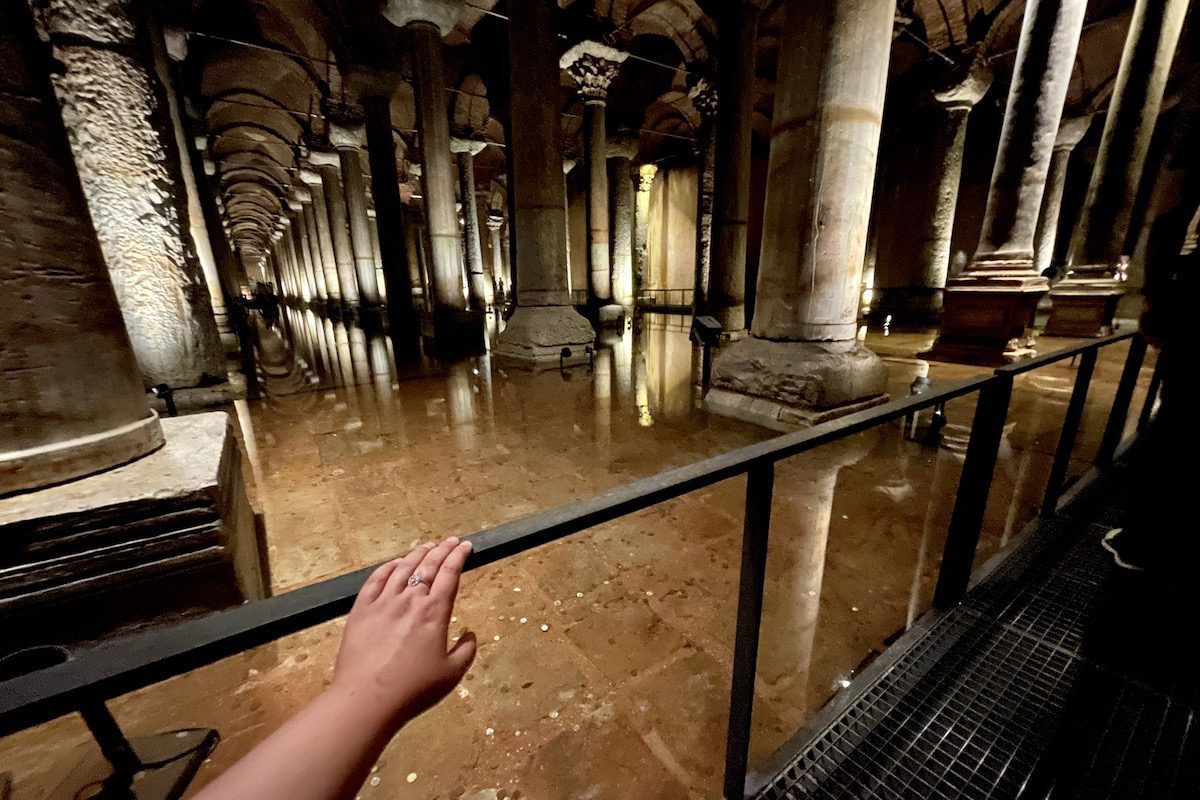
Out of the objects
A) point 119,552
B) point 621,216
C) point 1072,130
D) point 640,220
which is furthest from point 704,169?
point 119,552

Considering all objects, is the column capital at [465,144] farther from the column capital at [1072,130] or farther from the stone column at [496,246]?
the column capital at [1072,130]

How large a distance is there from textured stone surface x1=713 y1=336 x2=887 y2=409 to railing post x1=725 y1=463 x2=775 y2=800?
315cm

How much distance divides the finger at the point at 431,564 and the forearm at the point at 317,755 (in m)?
0.15

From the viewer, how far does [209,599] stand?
70.0 inches

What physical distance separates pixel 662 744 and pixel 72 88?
6.33 meters

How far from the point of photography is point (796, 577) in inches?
86.0

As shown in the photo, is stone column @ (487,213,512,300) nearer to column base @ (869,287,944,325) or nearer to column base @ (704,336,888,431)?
column base @ (869,287,944,325)

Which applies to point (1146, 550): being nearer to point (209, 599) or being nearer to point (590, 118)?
point (209, 599)

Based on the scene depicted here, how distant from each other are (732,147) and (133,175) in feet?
25.4

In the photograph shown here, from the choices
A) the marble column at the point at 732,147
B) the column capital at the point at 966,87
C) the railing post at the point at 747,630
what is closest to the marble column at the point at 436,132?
the marble column at the point at 732,147

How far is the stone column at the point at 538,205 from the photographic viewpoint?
6668mm

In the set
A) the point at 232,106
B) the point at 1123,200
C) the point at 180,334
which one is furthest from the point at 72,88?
the point at 232,106

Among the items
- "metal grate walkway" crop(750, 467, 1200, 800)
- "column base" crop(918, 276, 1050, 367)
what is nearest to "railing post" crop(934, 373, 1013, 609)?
"metal grate walkway" crop(750, 467, 1200, 800)

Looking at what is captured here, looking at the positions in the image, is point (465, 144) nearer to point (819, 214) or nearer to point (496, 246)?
point (496, 246)
